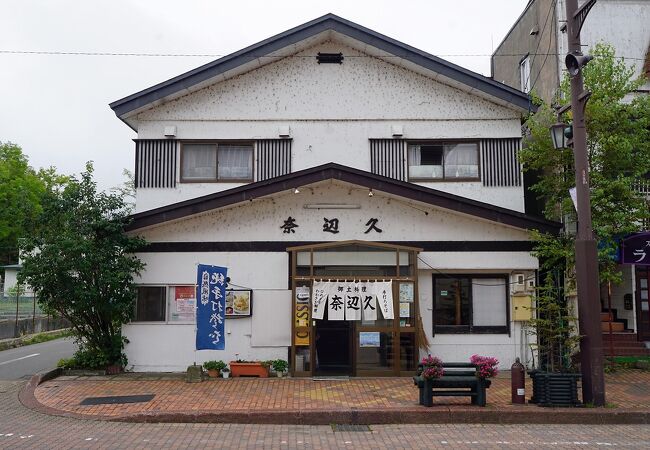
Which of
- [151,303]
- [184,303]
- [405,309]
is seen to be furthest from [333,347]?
[151,303]

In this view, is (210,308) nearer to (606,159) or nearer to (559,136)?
(559,136)

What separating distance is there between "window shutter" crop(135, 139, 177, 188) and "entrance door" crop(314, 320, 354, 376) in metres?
5.73

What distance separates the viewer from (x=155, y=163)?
16.4 m

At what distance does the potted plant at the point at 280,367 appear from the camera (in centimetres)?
1437

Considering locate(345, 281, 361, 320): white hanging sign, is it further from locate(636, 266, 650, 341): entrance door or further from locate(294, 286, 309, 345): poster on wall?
locate(636, 266, 650, 341): entrance door

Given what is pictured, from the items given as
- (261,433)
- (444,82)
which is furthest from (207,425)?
(444,82)

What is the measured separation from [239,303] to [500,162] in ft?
26.1

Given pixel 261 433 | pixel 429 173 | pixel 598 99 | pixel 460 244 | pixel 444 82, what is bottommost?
pixel 261 433

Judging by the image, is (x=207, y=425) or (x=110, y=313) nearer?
(x=207, y=425)

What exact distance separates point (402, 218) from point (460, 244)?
1579 millimetres

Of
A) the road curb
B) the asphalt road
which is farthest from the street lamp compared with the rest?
the asphalt road

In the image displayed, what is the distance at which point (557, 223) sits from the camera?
48.3 feet

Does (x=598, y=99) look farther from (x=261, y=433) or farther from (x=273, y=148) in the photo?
(x=261, y=433)

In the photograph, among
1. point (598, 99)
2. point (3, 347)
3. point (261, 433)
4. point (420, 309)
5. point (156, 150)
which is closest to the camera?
point (261, 433)
